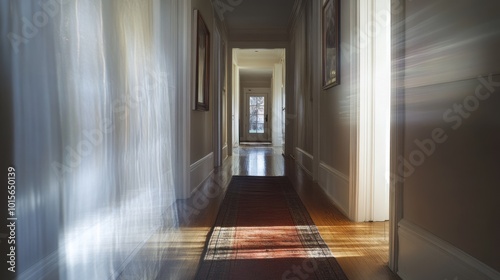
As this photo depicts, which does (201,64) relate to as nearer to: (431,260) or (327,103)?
(327,103)

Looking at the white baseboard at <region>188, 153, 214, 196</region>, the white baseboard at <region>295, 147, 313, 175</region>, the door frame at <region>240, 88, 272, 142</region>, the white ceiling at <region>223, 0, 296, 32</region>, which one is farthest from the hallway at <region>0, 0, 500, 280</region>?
the door frame at <region>240, 88, 272, 142</region>

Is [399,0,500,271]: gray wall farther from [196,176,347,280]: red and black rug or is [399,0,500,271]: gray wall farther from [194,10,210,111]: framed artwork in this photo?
[194,10,210,111]: framed artwork

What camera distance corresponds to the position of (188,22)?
3.35m

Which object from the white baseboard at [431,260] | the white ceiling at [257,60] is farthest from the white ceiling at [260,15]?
the white baseboard at [431,260]

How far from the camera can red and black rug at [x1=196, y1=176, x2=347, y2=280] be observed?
165cm

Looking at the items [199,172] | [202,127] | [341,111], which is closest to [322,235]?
[341,111]

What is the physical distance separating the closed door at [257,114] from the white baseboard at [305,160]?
30.0 feet

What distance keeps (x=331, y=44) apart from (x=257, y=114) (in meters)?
12.3

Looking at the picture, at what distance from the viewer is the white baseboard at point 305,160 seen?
15.6 feet

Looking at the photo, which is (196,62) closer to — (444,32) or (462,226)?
(444,32)

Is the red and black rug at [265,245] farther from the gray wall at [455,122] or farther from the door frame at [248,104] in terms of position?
the door frame at [248,104]

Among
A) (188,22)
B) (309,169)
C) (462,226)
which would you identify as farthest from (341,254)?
(309,169)

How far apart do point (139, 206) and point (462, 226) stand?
176 centimetres

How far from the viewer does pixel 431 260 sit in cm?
136
